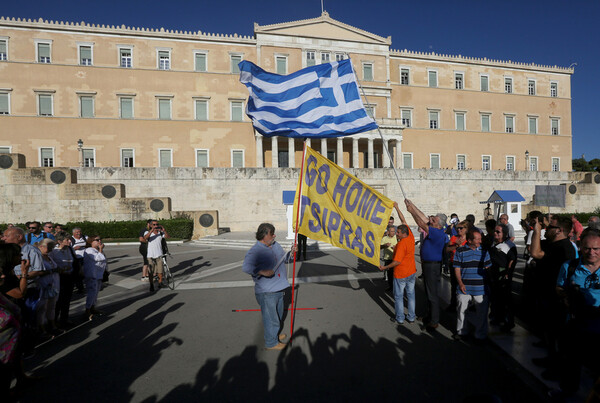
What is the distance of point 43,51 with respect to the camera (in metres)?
28.7

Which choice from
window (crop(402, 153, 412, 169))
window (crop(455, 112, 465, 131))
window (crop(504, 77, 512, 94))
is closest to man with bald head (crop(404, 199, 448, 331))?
window (crop(402, 153, 412, 169))

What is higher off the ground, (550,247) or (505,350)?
(550,247)

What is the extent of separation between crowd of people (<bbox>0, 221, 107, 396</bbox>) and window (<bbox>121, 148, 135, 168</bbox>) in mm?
26261

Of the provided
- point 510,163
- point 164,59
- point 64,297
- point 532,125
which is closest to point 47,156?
point 164,59

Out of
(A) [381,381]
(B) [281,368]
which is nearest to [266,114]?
(B) [281,368]

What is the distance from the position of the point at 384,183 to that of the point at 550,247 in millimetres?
22560

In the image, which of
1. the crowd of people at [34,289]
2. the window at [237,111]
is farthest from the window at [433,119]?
the crowd of people at [34,289]

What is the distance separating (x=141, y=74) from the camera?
3080 cm

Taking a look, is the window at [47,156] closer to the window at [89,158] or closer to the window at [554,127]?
the window at [89,158]

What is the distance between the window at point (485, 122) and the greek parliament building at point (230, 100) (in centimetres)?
15

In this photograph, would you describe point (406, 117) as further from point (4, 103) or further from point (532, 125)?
point (4, 103)

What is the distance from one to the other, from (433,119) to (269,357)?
127 ft

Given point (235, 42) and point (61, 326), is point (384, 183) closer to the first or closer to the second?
point (235, 42)

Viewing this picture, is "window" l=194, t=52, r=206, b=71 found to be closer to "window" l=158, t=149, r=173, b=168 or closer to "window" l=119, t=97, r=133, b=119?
"window" l=119, t=97, r=133, b=119
